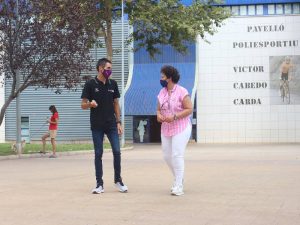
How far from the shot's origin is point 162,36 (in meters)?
30.0

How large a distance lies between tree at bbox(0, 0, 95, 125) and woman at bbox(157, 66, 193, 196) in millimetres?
11214

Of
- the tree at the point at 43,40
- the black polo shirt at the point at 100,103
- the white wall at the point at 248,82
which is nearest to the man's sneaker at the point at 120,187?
the black polo shirt at the point at 100,103

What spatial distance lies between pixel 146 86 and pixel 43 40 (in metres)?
14.9

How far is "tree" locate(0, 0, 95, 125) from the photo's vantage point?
1973 cm

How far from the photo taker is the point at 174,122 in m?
8.97

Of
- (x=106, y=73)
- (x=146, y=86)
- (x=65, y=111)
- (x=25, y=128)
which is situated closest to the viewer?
(x=106, y=73)

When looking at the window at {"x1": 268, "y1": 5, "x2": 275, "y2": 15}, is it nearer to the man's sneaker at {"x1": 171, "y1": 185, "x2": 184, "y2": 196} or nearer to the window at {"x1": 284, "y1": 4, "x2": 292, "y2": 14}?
the window at {"x1": 284, "y1": 4, "x2": 292, "y2": 14}

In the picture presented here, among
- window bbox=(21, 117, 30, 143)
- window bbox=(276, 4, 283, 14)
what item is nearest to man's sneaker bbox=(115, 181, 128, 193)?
window bbox=(276, 4, 283, 14)

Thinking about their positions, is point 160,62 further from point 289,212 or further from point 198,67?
point 289,212

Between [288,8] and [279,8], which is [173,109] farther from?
[288,8]

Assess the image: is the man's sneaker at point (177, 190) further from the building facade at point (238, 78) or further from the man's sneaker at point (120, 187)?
the building facade at point (238, 78)

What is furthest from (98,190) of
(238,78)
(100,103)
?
(238,78)

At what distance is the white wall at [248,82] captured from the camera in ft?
116

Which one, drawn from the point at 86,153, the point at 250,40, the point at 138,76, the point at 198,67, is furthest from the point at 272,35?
the point at 86,153
